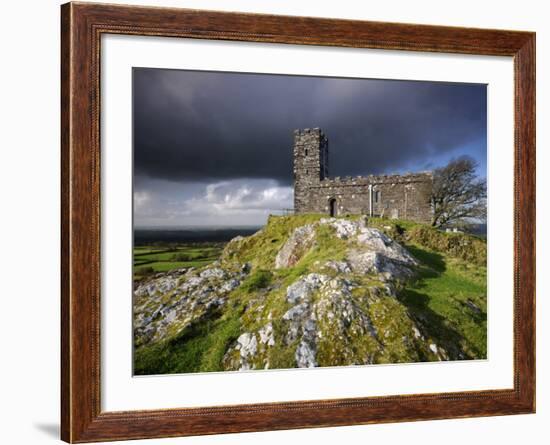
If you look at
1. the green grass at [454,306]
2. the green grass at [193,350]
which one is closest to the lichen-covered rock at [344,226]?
the green grass at [454,306]

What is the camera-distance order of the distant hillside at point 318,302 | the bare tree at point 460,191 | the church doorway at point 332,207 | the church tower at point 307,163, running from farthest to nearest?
the church doorway at point 332,207, the bare tree at point 460,191, the church tower at point 307,163, the distant hillside at point 318,302

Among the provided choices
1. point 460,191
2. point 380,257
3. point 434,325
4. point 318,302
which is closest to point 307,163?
point 380,257

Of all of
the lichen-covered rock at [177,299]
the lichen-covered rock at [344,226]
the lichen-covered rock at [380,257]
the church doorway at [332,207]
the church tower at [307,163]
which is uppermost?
the church tower at [307,163]

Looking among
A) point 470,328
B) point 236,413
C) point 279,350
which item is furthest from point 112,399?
point 470,328

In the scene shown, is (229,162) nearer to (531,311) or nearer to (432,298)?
(432,298)

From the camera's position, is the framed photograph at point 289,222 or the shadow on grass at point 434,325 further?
the shadow on grass at point 434,325

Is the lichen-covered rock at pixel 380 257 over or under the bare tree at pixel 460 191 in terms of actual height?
under

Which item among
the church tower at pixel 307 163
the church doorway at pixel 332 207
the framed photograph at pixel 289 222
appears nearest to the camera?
the framed photograph at pixel 289 222

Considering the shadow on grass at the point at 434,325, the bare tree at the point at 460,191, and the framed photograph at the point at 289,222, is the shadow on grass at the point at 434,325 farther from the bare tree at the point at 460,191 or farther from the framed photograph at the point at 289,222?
the bare tree at the point at 460,191
